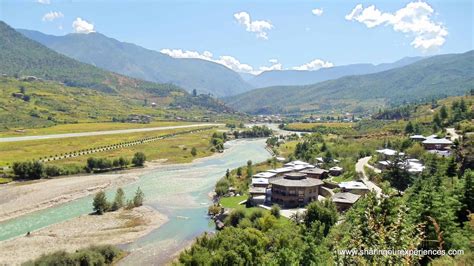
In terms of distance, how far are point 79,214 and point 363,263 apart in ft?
191

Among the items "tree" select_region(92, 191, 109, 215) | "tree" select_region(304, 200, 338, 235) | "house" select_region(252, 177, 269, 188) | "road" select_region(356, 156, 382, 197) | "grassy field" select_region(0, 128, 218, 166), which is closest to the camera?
"tree" select_region(304, 200, 338, 235)

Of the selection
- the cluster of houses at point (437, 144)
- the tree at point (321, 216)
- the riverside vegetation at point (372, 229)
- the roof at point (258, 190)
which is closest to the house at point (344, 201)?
the riverside vegetation at point (372, 229)

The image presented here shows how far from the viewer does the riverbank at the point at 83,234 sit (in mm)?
44312

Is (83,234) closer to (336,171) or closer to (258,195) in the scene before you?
(258,195)

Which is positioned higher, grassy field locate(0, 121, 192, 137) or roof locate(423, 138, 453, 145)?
roof locate(423, 138, 453, 145)

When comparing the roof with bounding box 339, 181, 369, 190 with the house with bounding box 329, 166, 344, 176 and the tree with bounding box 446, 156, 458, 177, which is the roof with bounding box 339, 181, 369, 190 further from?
the house with bounding box 329, 166, 344, 176

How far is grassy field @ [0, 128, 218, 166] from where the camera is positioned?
10439 centimetres

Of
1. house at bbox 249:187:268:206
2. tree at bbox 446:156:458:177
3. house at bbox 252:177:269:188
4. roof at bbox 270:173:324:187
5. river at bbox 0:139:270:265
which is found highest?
tree at bbox 446:156:458:177

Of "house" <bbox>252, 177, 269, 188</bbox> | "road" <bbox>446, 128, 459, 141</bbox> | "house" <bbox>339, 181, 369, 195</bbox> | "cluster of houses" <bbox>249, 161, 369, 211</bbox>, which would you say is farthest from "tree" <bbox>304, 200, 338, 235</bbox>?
"road" <bbox>446, 128, 459, 141</bbox>

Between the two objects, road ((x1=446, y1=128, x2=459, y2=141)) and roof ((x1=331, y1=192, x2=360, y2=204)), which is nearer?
roof ((x1=331, y1=192, x2=360, y2=204))

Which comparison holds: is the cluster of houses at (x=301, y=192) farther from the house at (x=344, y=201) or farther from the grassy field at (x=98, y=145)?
the grassy field at (x=98, y=145)

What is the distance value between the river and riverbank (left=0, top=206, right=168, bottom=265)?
2.10 meters

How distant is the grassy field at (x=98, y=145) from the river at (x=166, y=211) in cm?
1827

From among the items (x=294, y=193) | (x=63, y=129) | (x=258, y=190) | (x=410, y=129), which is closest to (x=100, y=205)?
(x=258, y=190)
